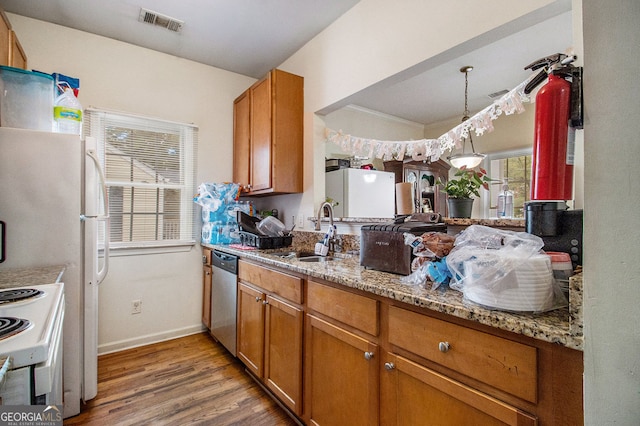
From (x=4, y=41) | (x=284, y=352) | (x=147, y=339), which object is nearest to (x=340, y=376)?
(x=284, y=352)

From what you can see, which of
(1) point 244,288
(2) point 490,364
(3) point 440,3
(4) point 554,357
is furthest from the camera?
(1) point 244,288

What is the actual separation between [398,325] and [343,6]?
2229 millimetres

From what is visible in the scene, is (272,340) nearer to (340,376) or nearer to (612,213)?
(340,376)

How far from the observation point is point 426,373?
39.6 inches

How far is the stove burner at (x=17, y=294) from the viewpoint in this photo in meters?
1.03

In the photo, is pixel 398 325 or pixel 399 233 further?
pixel 399 233

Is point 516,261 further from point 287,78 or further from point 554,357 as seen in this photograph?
point 287,78

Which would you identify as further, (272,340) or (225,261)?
(225,261)

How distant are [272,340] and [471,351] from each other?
4.13ft

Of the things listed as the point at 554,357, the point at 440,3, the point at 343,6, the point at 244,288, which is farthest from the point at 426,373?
the point at 343,6

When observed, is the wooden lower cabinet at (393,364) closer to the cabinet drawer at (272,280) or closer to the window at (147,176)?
the cabinet drawer at (272,280)

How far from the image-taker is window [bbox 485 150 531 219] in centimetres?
384

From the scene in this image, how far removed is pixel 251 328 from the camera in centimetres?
208

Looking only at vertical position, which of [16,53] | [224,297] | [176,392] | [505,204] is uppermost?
[16,53]
